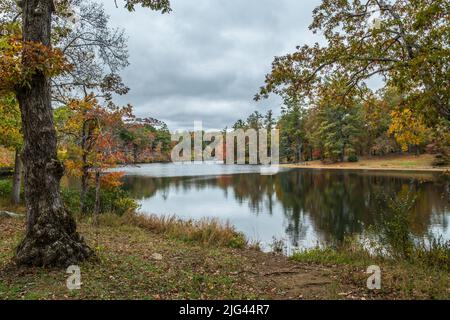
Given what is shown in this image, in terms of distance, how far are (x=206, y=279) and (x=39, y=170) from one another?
3.45 meters

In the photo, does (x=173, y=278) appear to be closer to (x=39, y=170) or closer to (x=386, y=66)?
(x=39, y=170)

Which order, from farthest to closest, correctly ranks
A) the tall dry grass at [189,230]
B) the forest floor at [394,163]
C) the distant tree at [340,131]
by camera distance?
the distant tree at [340,131] < the forest floor at [394,163] < the tall dry grass at [189,230]

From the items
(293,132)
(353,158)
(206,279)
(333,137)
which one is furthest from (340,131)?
(206,279)

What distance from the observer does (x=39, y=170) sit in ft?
18.6

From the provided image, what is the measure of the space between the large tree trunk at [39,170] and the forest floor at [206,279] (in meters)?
0.34

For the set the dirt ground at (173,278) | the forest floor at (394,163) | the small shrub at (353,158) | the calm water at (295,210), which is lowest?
the calm water at (295,210)

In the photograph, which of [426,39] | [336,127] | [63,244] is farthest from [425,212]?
[336,127]

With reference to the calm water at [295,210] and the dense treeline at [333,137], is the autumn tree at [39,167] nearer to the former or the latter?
the calm water at [295,210]

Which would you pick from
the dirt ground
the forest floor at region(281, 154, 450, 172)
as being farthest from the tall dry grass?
the forest floor at region(281, 154, 450, 172)

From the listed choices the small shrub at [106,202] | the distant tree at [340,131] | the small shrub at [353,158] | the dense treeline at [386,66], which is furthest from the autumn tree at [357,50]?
the small shrub at [353,158]

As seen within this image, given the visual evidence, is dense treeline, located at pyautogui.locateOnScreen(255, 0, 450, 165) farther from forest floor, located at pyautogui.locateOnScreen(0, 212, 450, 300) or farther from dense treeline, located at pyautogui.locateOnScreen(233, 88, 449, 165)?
dense treeline, located at pyautogui.locateOnScreen(233, 88, 449, 165)

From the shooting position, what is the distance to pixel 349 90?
901cm

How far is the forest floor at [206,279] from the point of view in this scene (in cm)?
500

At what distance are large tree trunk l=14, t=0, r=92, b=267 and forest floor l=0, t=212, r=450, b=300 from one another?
0.34m
